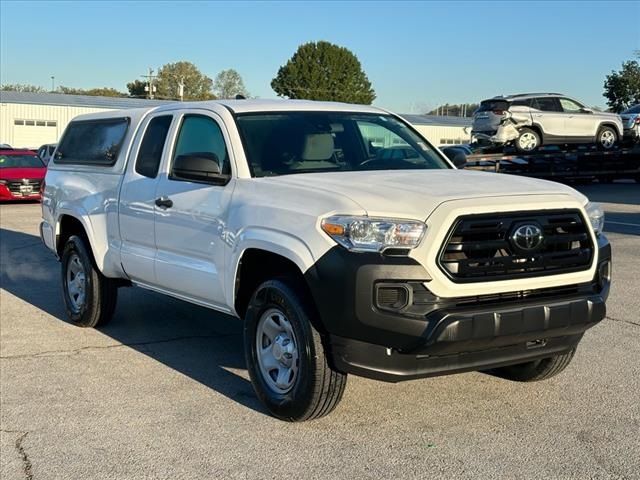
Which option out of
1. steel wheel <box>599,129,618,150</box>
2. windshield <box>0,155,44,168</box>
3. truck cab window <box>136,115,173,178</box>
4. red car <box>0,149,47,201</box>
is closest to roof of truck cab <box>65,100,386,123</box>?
truck cab window <box>136,115,173,178</box>

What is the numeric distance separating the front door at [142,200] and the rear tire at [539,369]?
283cm

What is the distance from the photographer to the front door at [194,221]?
5.16 metres

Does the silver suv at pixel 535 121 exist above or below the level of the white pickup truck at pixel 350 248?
above

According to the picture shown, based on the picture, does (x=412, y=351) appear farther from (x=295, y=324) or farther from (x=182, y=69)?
(x=182, y=69)

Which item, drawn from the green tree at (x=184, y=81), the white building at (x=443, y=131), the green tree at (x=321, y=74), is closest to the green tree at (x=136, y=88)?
the green tree at (x=184, y=81)

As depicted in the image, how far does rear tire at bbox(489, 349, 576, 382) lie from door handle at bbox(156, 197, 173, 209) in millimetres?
2740

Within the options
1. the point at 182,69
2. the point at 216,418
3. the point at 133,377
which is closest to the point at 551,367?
the point at 216,418

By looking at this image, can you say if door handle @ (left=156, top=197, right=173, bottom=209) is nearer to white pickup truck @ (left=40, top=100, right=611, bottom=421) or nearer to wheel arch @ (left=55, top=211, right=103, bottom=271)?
white pickup truck @ (left=40, top=100, right=611, bottom=421)

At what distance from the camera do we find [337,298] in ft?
13.4

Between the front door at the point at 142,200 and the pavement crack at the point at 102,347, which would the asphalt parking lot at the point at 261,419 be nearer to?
the pavement crack at the point at 102,347

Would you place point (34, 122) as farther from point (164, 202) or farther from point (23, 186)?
point (164, 202)

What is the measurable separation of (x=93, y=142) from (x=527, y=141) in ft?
46.4

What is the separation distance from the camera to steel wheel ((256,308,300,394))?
4.60 meters

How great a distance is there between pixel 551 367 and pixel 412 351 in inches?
64.4
